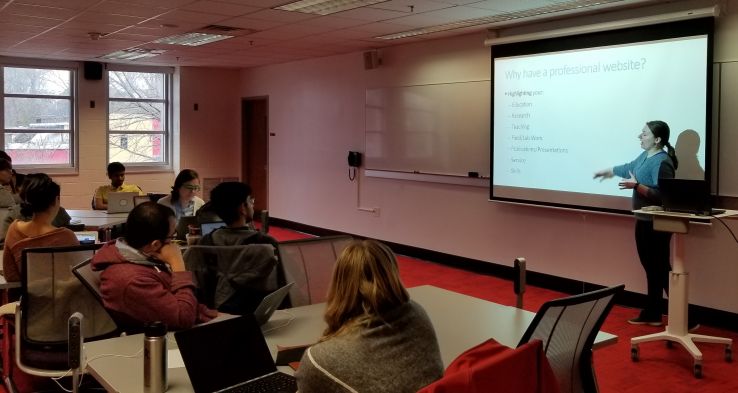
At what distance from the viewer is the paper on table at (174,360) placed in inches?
86.6

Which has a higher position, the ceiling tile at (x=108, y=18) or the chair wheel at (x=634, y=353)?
the ceiling tile at (x=108, y=18)

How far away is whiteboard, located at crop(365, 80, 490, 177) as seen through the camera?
282 inches

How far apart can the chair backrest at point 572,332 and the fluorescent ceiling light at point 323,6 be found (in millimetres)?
4031

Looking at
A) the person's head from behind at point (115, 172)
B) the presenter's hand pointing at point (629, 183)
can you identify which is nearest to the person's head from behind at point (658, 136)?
the presenter's hand pointing at point (629, 183)

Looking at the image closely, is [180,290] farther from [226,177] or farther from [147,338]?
[226,177]

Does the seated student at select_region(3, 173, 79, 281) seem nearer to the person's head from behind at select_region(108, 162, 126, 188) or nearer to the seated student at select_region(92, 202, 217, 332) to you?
the seated student at select_region(92, 202, 217, 332)

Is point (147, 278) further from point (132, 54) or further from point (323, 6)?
point (132, 54)

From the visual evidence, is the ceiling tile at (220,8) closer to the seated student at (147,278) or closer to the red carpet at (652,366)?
the red carpet at (652,366)

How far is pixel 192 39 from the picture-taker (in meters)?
8.11

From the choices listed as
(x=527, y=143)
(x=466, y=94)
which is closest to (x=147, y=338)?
(x=527, y=143)

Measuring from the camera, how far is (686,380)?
4.13 meters

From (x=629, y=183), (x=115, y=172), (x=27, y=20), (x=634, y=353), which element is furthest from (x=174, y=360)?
(x=27, y=20)

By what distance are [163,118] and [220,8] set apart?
19.4 feet

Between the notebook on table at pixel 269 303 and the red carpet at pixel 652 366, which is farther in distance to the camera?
the red carpet at pixel 652 366
